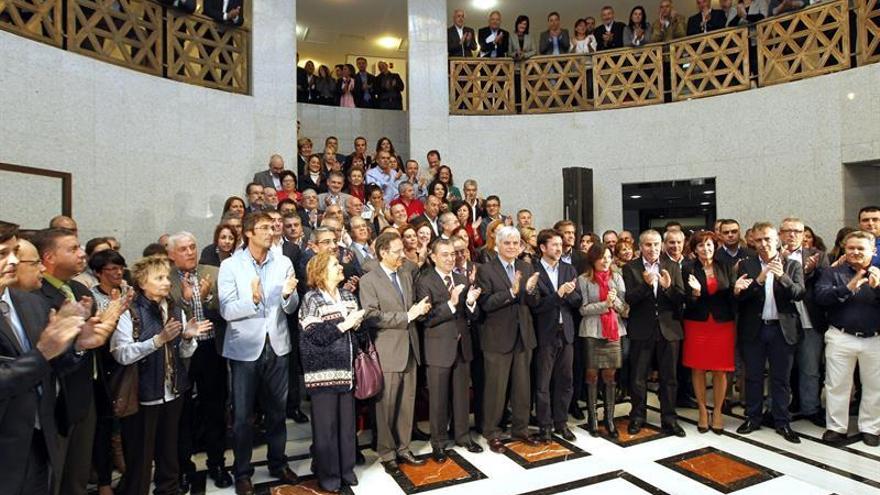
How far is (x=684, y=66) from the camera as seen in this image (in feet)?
28.3

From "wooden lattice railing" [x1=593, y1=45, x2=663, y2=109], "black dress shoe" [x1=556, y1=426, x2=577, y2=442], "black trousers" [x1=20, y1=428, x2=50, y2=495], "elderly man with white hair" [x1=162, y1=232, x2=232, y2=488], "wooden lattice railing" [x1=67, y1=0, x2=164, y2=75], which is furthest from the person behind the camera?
"wooden lattice railing" [x1=593, y1=45, x2=663, y2=109]

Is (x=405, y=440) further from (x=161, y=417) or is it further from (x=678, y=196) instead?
(x=678, y=196)

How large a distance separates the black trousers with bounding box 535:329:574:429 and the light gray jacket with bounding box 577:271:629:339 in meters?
0.22

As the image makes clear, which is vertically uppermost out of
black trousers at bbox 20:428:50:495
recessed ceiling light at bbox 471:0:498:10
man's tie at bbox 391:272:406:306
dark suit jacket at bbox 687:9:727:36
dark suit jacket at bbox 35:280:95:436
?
recessed ceiling light at bbox 471:0:498:10

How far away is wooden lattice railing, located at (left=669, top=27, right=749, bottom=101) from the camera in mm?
8141

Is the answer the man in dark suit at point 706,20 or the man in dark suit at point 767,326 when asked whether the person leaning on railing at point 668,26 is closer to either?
the man in dark suit at point 706,20

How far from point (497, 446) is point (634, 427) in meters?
1.23

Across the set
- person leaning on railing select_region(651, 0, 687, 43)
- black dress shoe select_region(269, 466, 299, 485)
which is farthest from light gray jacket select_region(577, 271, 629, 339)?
person leaning on railing select_region(651, 0, 687, 43)

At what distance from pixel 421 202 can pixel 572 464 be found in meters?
4.18

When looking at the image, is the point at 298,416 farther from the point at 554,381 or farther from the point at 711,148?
the point at 711,148

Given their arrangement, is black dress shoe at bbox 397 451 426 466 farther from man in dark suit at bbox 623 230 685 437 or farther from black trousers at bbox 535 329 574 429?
man in dark suit at bbox 623 230 685 437

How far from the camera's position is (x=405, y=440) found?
12.9ft

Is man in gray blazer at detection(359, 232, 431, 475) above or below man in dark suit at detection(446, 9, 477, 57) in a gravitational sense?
below

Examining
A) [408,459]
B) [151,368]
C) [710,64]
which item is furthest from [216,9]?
[710,64]
